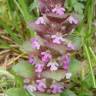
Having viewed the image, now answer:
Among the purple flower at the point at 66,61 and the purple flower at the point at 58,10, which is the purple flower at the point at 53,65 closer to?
the purple flower at the point at 66,61

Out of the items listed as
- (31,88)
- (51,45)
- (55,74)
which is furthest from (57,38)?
(31,88)

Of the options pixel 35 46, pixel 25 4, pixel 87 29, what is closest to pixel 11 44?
pixel 25 4

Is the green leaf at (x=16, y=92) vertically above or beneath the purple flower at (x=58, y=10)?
beneath

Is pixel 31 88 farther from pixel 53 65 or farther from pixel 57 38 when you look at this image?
pixel 57 38

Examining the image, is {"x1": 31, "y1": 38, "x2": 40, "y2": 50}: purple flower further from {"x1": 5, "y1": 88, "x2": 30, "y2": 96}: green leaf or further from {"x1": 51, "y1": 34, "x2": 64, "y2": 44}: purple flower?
{"x1": 5, "y1": 88, "x2": 30, "y2": 96}: green leaf

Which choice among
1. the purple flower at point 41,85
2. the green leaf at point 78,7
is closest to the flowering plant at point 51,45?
the purple flower at point 41,85

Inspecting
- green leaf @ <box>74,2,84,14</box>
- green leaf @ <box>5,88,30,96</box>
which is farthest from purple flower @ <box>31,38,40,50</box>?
green leaf @ <box>74,2,84,14</box>

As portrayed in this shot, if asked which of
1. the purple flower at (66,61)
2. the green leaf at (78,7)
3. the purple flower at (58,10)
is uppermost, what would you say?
the green leaf at (78,7)

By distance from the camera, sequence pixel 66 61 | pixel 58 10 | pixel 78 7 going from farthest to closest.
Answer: pixel 78 7 → pixel 66 61 → pixel 58 10
